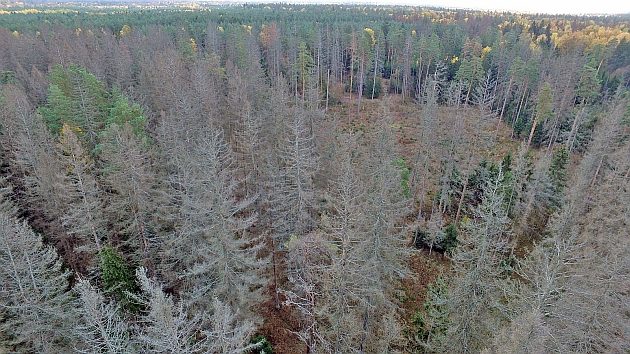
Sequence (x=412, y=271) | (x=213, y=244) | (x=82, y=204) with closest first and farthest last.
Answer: (x=213, y=244) → (x=82, y=204) → (x=412, y=271)

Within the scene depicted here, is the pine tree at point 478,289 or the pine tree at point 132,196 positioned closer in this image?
the pine tree at point 478,289

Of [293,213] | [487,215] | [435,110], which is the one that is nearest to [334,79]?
[435,110]

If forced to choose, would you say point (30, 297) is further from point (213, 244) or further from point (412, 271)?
point (412, 271)

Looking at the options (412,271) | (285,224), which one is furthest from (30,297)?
(412,271)

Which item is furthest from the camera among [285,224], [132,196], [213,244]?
[285,224]

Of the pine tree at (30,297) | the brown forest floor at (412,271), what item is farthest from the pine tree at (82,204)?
the brown forest floor at (412,271)

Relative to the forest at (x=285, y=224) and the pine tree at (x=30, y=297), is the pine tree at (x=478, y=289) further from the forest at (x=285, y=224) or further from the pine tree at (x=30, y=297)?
the pine tree at (x=30, y=297)

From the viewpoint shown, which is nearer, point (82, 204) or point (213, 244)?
point (213, 244)

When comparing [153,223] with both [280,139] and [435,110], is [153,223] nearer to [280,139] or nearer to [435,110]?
[280,139]

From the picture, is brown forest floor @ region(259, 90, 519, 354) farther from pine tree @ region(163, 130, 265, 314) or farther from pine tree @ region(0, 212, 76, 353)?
pine tree @ region(0, 212, 76, 353)
